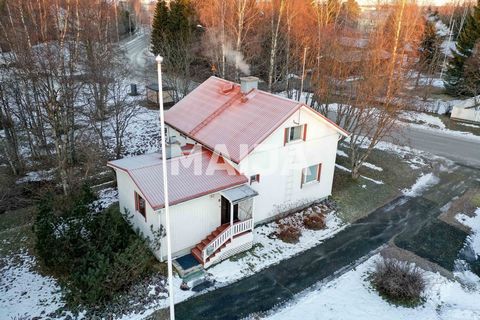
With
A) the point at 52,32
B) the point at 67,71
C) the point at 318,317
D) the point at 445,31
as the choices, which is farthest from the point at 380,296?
the point at 445,31

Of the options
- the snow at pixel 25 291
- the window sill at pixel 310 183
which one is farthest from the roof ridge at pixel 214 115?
the snow at pixel 25 291

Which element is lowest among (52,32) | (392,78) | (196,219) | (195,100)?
(196,219)

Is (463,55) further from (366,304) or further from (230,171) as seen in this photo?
(366,304)

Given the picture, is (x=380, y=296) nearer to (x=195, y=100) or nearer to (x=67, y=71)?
(x=195, y=100)

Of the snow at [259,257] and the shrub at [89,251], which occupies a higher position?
the shrub at [89,251]

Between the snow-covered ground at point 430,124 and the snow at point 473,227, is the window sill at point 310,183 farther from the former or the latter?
the snow-covered ground at point 430,124
